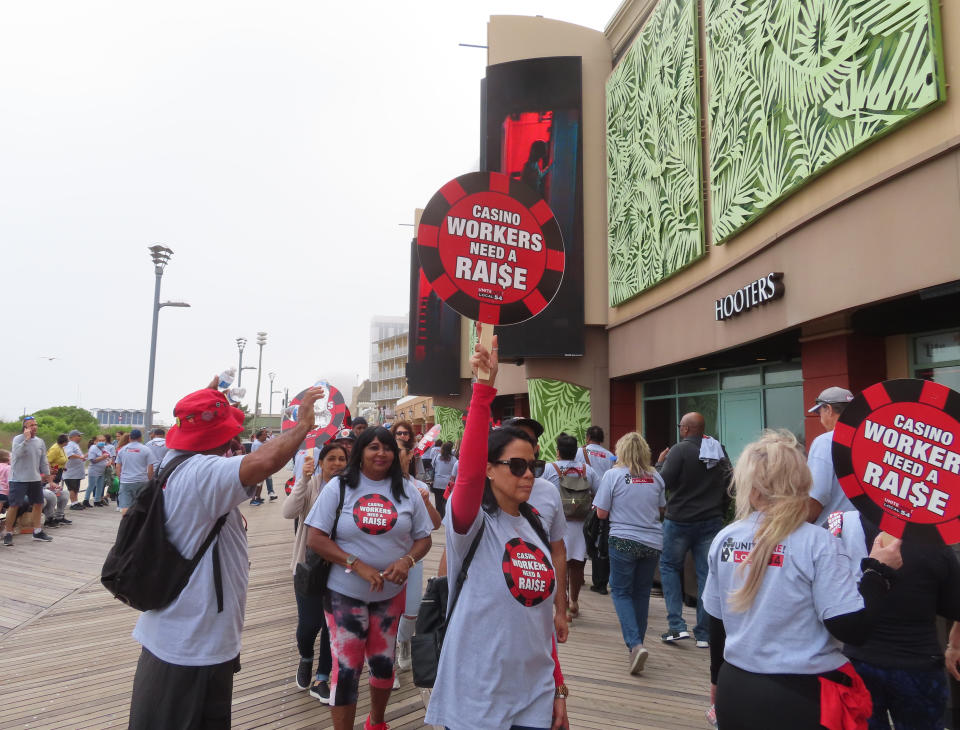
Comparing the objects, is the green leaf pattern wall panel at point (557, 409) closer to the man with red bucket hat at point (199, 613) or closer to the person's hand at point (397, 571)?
the person's hand at point (397, 571)

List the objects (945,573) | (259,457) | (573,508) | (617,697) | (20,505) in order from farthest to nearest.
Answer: (20,505)
(573,508)
(617,697)
(945,573)
(259,457)

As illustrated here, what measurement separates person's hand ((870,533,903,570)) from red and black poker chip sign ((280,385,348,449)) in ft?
13.2

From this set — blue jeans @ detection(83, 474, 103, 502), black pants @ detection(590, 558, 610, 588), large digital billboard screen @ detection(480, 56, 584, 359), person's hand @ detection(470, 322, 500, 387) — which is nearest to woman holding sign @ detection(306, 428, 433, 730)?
person's hand @ detection(470, 322, 500, 387)

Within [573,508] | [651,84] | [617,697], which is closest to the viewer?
[617,697]

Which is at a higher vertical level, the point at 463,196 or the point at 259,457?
the point at 463,196

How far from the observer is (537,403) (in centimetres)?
1520

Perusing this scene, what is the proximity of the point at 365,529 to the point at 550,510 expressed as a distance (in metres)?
1.09

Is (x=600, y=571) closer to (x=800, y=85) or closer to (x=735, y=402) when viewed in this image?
(x=735, y=402)

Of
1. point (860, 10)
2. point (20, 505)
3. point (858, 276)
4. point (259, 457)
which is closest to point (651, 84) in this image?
point (860, 10)

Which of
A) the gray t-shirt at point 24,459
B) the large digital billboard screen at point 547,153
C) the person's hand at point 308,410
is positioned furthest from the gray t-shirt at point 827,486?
the gray t-shirt at point 24,459

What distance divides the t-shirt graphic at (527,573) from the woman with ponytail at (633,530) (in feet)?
10.9

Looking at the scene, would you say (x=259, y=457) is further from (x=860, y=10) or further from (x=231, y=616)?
(x=860, y=10)

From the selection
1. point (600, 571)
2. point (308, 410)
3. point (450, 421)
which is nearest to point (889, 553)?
point (308, 410)

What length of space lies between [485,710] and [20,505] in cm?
1168
